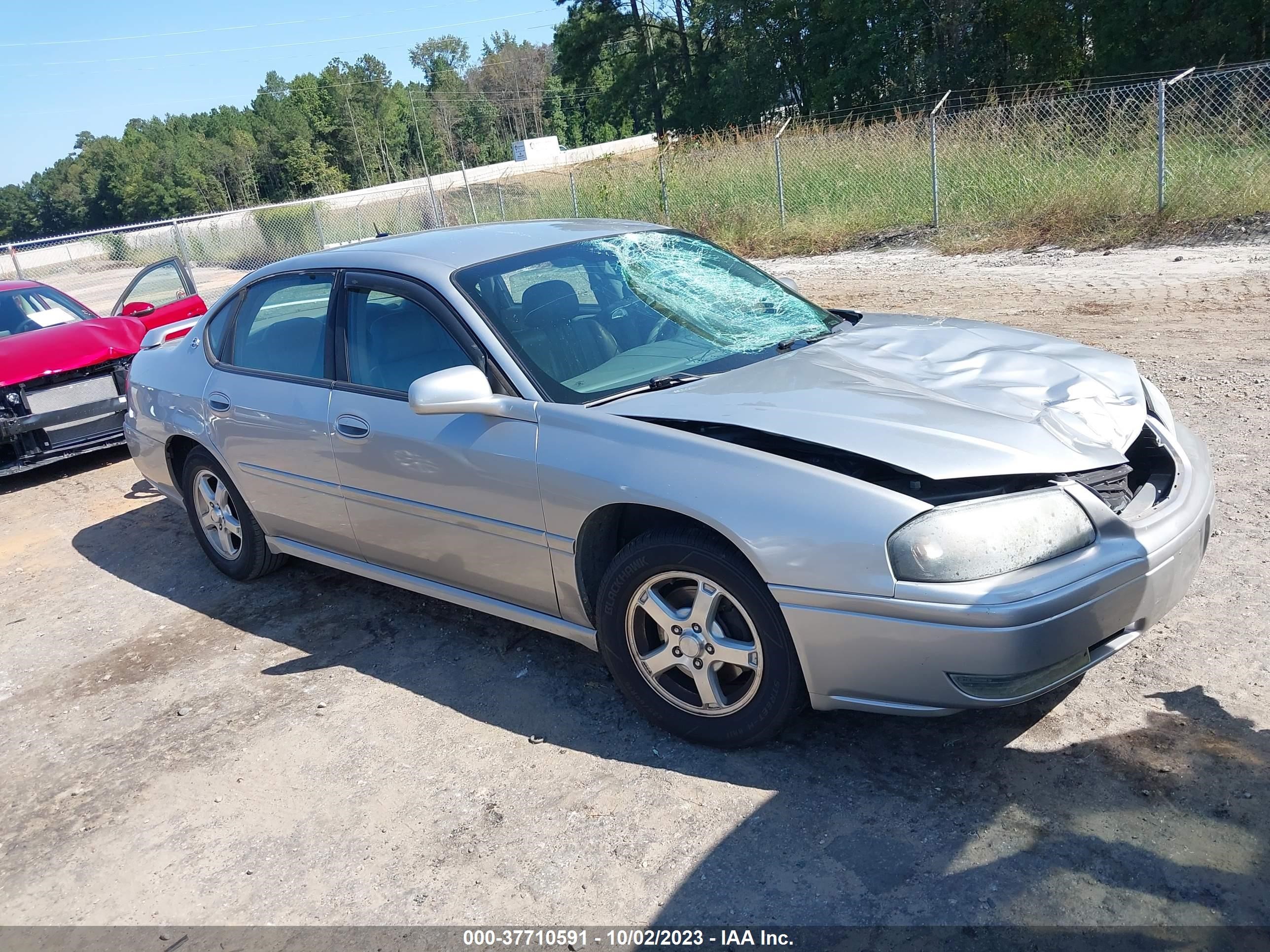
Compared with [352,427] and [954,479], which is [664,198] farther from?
[954,479]

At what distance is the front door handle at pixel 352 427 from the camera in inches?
159

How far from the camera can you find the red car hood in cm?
764

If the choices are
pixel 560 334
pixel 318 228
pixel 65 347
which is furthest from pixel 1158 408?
pixel 318 228

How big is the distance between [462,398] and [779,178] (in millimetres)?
13943

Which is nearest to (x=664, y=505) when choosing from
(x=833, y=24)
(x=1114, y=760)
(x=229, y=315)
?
(x=1114, y=760)

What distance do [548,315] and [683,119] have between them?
49.1 metres

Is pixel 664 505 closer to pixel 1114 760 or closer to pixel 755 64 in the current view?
pixel 1114 760

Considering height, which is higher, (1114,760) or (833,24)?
(833,24)

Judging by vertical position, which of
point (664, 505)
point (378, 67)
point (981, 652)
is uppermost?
point (378, 67)

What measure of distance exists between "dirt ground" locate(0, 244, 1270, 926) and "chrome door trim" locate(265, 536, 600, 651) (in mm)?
300

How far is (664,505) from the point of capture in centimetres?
310

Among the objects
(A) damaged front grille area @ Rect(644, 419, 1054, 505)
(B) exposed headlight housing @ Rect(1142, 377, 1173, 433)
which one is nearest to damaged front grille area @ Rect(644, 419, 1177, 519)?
(A) damaged front grille area @ Rect(644, 419, 1054, 505)

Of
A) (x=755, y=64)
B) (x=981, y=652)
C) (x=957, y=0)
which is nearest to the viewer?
(x=981, y=652)

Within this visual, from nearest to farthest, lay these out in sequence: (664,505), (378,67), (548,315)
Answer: (664,505), (548,315), (378,67)
